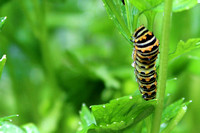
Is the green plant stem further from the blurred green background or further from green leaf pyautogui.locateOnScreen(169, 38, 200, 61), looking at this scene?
the blurred green background

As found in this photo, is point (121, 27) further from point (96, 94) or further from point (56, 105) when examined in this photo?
point (56, 105)

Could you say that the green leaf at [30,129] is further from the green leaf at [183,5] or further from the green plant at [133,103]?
the green leaf at [183,5]

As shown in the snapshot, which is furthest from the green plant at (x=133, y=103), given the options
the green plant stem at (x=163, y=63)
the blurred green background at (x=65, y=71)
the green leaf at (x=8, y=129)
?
the blurred green background at (x=65, y=71)

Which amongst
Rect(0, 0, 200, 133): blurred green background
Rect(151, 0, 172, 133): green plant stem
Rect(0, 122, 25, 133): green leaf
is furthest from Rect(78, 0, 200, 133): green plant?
Rect(0, 0, 200, 133): blurred green background

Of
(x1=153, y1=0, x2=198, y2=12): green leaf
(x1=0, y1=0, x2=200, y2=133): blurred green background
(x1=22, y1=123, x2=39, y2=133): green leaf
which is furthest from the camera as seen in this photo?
(x1=0, y1=0, x2=200, y2=133): blurred green background

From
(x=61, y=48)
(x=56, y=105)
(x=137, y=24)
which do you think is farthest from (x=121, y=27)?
(x=61, y=48)
